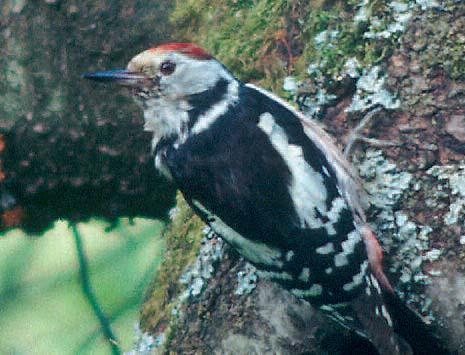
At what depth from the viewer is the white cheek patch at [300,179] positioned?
7.12ft

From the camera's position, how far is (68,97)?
3.21 metres

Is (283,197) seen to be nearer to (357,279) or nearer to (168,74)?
(357,279)

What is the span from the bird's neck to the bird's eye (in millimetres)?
88

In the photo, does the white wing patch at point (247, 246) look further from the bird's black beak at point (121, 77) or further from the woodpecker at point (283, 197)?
the bird's black beak at point (121, 77)

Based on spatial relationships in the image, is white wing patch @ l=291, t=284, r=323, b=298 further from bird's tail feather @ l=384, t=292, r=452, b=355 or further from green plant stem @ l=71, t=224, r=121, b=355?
green plant stem @ l=71, t=224, r=121, b=355

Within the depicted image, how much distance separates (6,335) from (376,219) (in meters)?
2.40

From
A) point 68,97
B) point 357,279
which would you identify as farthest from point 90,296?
point 357,279

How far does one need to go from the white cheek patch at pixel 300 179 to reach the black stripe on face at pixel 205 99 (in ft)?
0.65

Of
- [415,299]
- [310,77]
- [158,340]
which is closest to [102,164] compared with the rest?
[158,340]

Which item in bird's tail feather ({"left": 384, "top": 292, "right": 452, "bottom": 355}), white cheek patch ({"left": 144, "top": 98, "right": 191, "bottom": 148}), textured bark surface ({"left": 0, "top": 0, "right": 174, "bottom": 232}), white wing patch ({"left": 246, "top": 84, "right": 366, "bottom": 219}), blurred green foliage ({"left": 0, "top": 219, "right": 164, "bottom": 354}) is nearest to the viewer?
bird's tail feather ({"left": 384, "top": 292, "right": 452, "bottom": 355})

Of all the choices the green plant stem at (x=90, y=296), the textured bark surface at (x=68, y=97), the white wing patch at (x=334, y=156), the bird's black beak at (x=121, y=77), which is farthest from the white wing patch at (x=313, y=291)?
the green plant stem at (x=90, y=296)

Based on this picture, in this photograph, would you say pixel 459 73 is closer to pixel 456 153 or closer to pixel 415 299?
Result: pixel 456 153

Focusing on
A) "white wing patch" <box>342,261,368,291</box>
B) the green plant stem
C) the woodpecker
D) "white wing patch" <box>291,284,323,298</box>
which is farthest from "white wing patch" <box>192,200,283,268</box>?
the green plant stem

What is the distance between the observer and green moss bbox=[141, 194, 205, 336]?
261 centimetres
